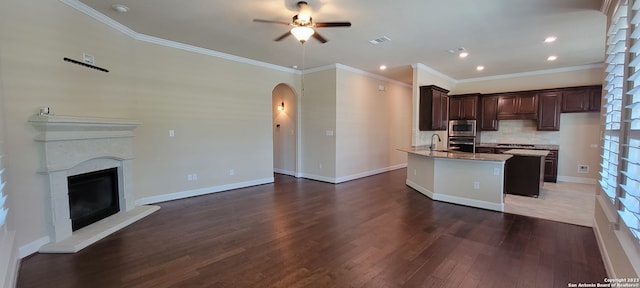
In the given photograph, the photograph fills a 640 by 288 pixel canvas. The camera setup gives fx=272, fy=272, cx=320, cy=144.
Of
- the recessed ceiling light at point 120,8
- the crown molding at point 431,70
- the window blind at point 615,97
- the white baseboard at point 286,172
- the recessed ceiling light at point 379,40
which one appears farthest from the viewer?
the white baseboard at point 286,172

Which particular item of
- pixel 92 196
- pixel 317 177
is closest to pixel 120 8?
pixel 92 196

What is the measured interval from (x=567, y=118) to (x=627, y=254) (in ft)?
20.2

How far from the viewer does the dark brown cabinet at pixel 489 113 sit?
7.04 meters

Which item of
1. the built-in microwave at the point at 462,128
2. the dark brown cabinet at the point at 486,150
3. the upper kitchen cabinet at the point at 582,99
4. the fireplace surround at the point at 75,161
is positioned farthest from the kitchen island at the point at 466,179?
the fireplace surround at the point at 75,161

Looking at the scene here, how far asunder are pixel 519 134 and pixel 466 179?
3.85 metres

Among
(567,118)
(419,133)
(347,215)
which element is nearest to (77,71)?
(347,215)

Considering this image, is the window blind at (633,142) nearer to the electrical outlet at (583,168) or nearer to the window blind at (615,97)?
the window blind at (615,97)

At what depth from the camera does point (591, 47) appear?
4781mm

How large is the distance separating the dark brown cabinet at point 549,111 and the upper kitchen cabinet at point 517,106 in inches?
4.4

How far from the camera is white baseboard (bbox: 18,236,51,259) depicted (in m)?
2.66

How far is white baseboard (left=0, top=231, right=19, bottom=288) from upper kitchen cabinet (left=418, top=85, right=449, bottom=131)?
625 centimetres

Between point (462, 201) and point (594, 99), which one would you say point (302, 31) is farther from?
point (594, 99)

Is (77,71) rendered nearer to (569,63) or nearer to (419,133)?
(419,133)

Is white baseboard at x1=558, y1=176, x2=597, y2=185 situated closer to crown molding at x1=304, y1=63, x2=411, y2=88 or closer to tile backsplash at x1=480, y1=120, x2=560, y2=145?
tile backsplash at x1=480, y1=120, x2=560, y2=145
